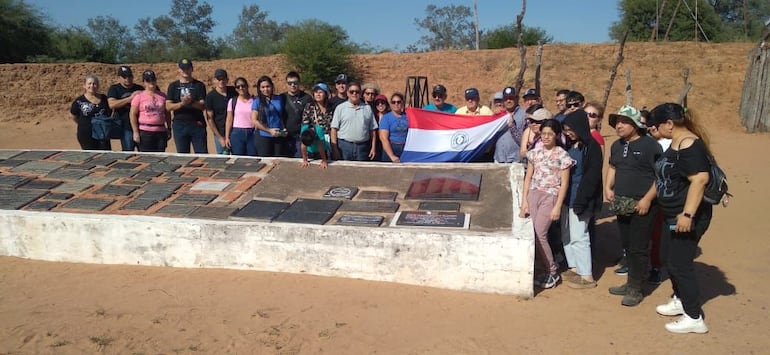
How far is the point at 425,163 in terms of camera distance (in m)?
6.09

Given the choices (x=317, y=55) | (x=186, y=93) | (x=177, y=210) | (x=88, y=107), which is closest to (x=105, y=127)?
(x=88, y=107)

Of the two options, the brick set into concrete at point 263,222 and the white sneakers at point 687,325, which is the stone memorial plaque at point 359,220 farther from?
the white sneakers at point 687,325

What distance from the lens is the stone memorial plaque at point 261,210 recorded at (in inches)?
188

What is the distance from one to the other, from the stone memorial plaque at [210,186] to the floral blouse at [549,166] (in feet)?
9.99

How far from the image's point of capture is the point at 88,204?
519cm

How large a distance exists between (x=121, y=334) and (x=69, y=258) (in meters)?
1.65

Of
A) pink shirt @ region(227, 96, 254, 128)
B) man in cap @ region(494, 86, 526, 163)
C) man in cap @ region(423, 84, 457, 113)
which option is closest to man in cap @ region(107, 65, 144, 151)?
pink shirt @ region(227, 96, 254, 128)

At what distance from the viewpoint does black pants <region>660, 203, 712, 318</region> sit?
3.54 metres

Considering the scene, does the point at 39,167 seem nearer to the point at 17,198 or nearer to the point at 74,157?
the point at 74,157

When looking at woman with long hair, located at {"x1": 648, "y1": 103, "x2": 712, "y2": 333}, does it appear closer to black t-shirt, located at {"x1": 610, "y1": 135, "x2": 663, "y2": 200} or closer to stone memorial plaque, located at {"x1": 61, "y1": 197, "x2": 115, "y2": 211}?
black t-shirt, located at {"x1": 610, "y1": 135, "x2": 663, "y2": 200}

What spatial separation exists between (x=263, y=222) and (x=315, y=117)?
6.19 ft

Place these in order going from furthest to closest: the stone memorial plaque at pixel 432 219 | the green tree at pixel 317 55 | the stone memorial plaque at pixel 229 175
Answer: the green tree at pixel 317 55 → the stone memorial plaque at pixel 229 175 → the stone memorial plaque at pixel 432 219

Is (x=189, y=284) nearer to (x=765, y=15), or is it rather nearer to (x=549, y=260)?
(x=549, y=260)

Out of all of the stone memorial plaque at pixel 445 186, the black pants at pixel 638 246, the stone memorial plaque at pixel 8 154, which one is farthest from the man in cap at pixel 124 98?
the black pants at pixel 638 246
